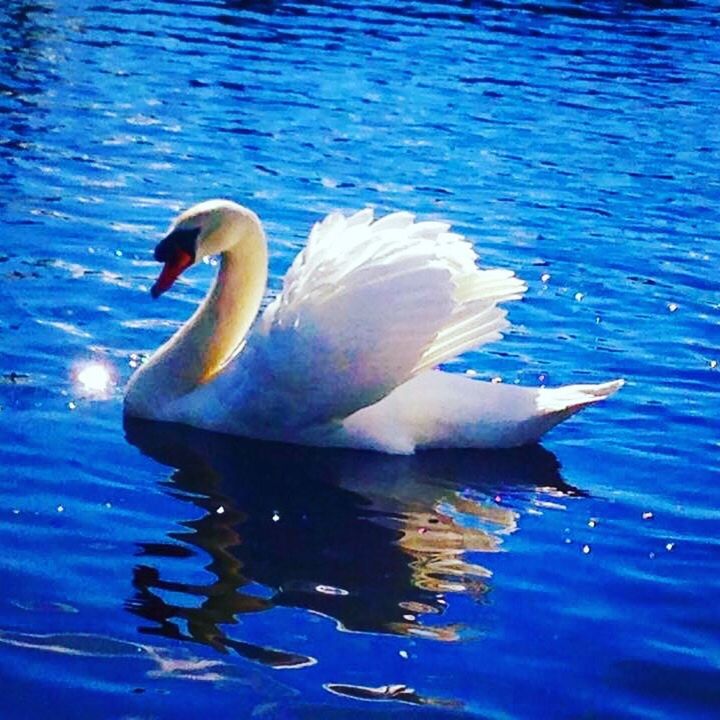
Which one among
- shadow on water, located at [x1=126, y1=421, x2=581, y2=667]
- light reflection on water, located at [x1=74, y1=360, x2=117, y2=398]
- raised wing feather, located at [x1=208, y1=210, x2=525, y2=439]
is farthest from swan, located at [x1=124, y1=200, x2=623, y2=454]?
light reflection on water, located at [x1=74, y1=360, x2=117, y2=398]

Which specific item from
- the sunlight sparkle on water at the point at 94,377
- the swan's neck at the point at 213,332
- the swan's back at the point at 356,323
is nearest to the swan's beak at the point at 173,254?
the swan's neck at the point at 213,332

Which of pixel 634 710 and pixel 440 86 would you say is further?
pixel 440 86

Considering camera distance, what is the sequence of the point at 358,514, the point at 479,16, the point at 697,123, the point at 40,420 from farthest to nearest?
the point at 479,16, the point at 697,123, the point at 40,420, the point at 358,514

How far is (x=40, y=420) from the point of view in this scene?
33.1ft

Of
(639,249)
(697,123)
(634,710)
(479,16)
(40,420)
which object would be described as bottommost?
(634,710)

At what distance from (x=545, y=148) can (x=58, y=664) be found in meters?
14.4

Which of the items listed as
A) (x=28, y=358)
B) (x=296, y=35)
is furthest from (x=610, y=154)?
(x=28, y=358)

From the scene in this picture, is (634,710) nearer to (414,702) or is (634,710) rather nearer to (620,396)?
(414,702)

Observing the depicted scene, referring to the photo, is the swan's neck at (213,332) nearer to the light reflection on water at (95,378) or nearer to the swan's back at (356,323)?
the light reflection on water at (95,378)

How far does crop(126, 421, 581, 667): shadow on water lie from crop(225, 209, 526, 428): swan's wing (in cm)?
41

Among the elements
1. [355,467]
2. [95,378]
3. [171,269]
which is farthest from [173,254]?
[355,467]

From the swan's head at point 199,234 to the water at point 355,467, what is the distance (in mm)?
941

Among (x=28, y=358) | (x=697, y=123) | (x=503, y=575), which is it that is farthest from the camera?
(x=697, y=123)

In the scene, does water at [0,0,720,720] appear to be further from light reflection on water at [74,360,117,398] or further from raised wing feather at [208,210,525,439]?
raised wing feather at [208,210,525,439]
